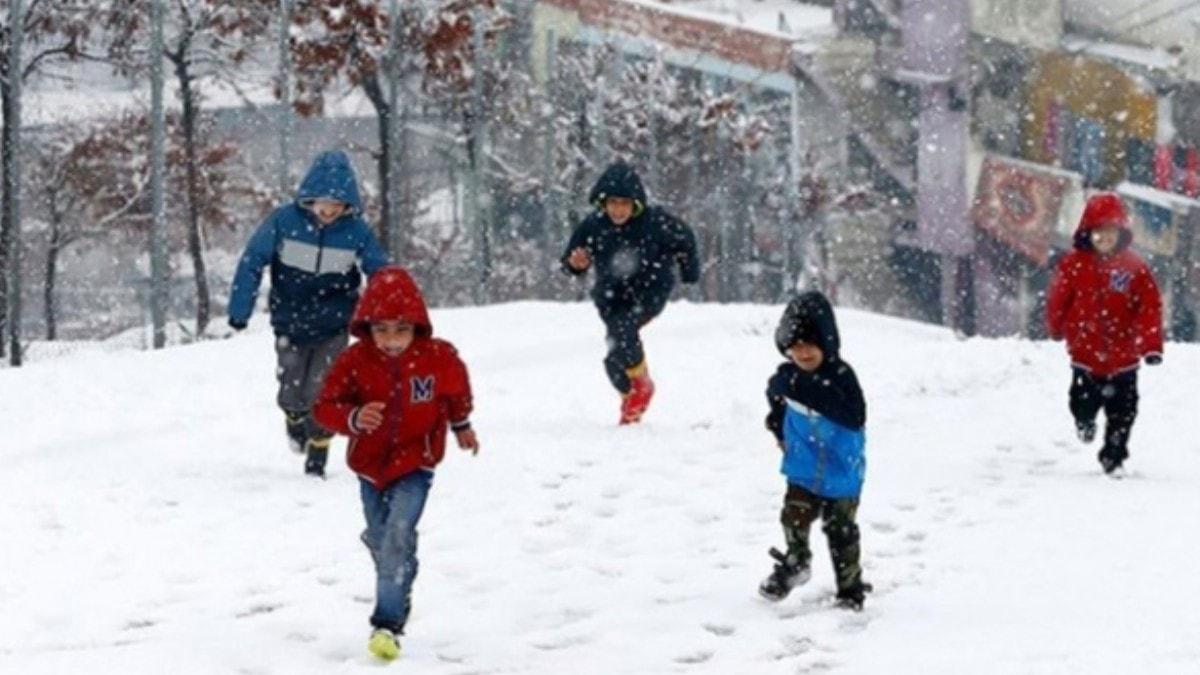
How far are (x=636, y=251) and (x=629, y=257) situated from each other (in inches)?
2.3

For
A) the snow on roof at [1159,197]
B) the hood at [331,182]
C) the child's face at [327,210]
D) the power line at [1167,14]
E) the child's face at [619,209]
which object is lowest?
the snow on roof at [1159,197]

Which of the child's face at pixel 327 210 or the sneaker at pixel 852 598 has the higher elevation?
the child's face at pixel 327 210

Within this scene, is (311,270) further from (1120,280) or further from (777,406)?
(1120,280)

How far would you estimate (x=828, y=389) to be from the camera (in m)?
6.86

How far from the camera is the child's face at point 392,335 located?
6324 millimetres

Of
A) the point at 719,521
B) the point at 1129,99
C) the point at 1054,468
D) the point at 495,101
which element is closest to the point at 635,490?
the point at 719,521

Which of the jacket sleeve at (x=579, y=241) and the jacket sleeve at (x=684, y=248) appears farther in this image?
the jacket sleeve at (x=684, y=248)

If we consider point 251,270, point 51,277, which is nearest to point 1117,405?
point 251,270

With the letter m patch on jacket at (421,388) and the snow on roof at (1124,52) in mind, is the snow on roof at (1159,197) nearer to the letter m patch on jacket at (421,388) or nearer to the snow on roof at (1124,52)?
the snow on roof at (1124,52)

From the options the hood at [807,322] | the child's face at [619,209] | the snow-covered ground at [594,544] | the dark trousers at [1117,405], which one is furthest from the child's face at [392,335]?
the dark trousers at [1117,405]

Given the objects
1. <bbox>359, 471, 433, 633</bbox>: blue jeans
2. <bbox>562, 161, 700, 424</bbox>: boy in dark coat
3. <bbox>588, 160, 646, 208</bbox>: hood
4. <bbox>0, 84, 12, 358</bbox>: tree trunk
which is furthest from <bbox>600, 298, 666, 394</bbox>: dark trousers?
<bbox>0, 84, 12, 358</bbox>: tree trunk

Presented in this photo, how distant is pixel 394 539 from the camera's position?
248 inches

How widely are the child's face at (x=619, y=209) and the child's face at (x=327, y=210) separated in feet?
7.75

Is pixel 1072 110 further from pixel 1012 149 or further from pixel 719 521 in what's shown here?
pixel 719 521
